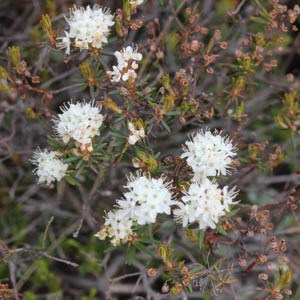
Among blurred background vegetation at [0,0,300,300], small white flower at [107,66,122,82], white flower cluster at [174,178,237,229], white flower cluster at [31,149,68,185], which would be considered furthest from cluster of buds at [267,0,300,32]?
white flower cluster at [31,149,68,185]

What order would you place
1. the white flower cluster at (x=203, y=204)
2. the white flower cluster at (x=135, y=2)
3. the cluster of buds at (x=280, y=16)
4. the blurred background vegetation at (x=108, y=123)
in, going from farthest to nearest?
1. the blurred background vegetation at (x=108, y=123)
2. the cluster of buds at (x=280, y=16)
3. the white flower cluster at (x=135, y=2)
4. the white flower cluster at (x=203, y=204)

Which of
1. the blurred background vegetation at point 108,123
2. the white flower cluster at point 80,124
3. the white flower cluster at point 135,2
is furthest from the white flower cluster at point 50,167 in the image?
the white flower cluster at point 135,2

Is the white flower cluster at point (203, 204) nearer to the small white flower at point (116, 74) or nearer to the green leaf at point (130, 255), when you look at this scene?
the green leaf at point (130, 255)

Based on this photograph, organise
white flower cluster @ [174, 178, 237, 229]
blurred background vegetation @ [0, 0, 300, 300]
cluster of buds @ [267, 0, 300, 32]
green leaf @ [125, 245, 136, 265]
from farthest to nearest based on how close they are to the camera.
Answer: blurred background vegetation @ [0, 0, 300, 300], cluster of buds @ [267, 0, 300, 32], green leaf @ [125, 245, 136, 265], white flower cluster @ [174, 178, 237, 229]

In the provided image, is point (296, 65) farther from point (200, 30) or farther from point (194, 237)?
point (194, 237)

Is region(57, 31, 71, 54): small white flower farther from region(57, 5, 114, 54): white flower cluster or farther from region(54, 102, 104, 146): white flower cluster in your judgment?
region(54, 102, 104, 146): white flower cluster

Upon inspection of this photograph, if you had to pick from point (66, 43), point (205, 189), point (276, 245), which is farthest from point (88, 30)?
point (276, 245)
